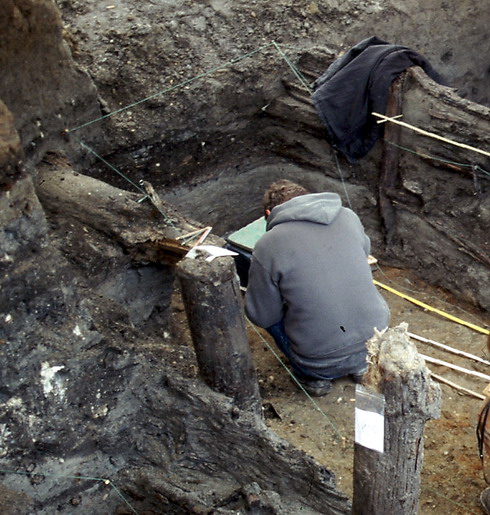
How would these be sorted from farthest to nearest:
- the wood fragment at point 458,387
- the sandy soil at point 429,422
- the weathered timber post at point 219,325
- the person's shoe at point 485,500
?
the wood fragment at point 458,387 → the sandy soil at point 429,422 → the person's shoe at point 485,500 → the weathered timber post at point 219,325

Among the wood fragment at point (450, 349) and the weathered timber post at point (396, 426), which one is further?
the wood fragment at point (450, 349)

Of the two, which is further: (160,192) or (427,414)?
(160,192)

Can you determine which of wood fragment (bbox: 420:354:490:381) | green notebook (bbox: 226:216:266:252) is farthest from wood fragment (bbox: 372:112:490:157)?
wood fragment (bbox: 420:354:490:381)

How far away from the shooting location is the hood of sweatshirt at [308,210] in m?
5.21

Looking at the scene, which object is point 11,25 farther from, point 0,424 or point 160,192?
point 0,424

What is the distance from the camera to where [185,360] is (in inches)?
191

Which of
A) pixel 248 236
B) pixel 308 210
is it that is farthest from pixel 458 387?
pixel 248 236

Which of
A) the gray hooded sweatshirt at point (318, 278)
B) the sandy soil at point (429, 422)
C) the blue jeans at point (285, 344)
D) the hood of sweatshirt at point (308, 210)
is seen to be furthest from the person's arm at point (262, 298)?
the sandy soil at point (429, 422)

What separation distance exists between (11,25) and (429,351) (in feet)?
11.9

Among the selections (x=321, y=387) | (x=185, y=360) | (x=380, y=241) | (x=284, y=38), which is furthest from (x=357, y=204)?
(x=185, y=360)

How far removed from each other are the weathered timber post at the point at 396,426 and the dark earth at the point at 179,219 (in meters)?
0.40

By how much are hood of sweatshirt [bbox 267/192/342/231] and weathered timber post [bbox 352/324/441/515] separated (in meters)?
1.73

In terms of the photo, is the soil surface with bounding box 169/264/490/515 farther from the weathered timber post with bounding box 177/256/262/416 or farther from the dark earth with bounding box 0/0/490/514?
the weathered timber post with bounding box 177/256/262/416

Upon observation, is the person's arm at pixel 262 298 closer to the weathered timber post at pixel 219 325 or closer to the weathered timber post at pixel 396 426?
the weathered timber post at pixel 219 325
